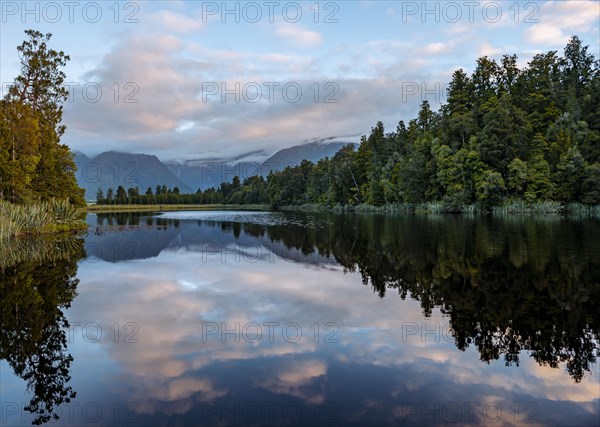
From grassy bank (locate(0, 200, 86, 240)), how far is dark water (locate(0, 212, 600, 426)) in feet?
43.3

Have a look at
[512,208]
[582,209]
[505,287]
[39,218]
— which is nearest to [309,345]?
[505,287]

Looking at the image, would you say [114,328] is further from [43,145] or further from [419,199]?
[419,199]

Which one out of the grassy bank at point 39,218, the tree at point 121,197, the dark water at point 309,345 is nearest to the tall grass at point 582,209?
the dark water at point 309,345

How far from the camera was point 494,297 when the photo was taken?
12766 millimetres

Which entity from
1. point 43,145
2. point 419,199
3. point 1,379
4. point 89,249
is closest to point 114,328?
point 1,379

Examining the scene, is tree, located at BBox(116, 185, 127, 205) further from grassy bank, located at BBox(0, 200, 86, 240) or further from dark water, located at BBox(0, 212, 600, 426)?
dark water, located at BBox(0, 212, 600, 426)

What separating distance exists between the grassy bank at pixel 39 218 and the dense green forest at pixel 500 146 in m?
56.5

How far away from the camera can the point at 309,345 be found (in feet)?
31.3

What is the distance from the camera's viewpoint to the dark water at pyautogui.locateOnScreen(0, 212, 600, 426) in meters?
6.58

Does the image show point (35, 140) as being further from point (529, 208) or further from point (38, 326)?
point (529, 208)

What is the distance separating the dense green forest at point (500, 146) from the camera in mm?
64062

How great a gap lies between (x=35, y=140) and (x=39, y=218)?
6.67 m

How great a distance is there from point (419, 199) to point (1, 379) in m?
81.1

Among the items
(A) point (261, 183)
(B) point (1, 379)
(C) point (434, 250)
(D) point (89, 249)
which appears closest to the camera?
(B) point (1, 379)
